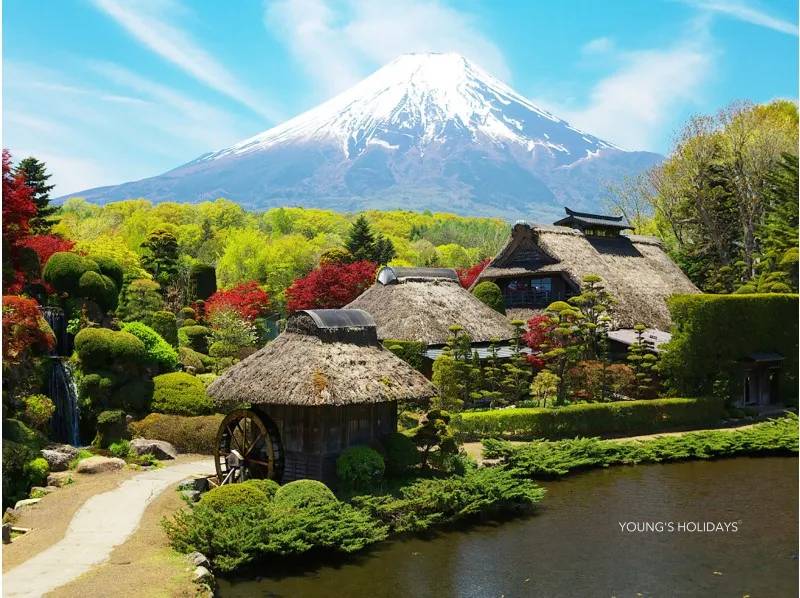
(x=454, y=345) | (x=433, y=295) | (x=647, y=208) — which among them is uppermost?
(x=647, y=208)

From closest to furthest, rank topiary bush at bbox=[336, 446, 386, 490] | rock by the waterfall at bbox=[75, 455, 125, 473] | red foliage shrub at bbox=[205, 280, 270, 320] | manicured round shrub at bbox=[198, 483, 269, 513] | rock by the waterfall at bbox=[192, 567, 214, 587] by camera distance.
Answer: rock by the waterfall at bbox=[192, 567, 214, 587], manicured round shrub at bbox=[198, 483, 269, 513], topiary bush at bbox=[336, 446, 386, 490], rock by the waterfall at bbox=[75, 455, 125, 473], red foliage shrub at bbox=[205, 280, 270, 320]

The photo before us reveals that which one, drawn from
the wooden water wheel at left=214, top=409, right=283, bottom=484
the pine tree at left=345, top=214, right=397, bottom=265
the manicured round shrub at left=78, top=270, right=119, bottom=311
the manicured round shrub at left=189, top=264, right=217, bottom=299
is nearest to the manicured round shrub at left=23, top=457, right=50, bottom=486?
the wooden water wheel at left=214, top=409, right=283, bottom=484

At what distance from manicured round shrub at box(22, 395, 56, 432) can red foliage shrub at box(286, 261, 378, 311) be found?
20108mm

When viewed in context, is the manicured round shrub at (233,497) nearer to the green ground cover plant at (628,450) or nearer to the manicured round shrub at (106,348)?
the green ground cover plant at (628,450)

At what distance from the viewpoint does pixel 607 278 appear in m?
37.9

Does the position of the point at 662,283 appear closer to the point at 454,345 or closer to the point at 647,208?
the point at 454,345

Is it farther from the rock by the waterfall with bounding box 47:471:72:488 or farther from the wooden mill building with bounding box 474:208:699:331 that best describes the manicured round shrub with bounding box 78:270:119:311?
the wooden mill building with bounding box 474:208:699:331

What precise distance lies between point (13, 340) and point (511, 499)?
41.7 feet

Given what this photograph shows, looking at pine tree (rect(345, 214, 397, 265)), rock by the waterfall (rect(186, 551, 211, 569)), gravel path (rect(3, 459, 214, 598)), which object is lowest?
rock by the waterfall (rect(186, 551, 211, 569))

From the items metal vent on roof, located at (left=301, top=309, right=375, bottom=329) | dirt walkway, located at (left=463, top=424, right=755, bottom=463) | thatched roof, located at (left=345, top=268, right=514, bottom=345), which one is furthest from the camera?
thatched roof, located at (left=345, top=268, right=514, bottom=345)

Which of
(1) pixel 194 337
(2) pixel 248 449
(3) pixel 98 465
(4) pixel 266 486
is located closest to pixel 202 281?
(1) pixel 194 337

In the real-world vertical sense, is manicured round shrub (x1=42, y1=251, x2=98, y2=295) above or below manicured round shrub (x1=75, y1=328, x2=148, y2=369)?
above

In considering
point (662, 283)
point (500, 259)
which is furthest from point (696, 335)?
point (500, 259)

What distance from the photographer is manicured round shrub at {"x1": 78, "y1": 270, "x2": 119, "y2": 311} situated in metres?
26.9
